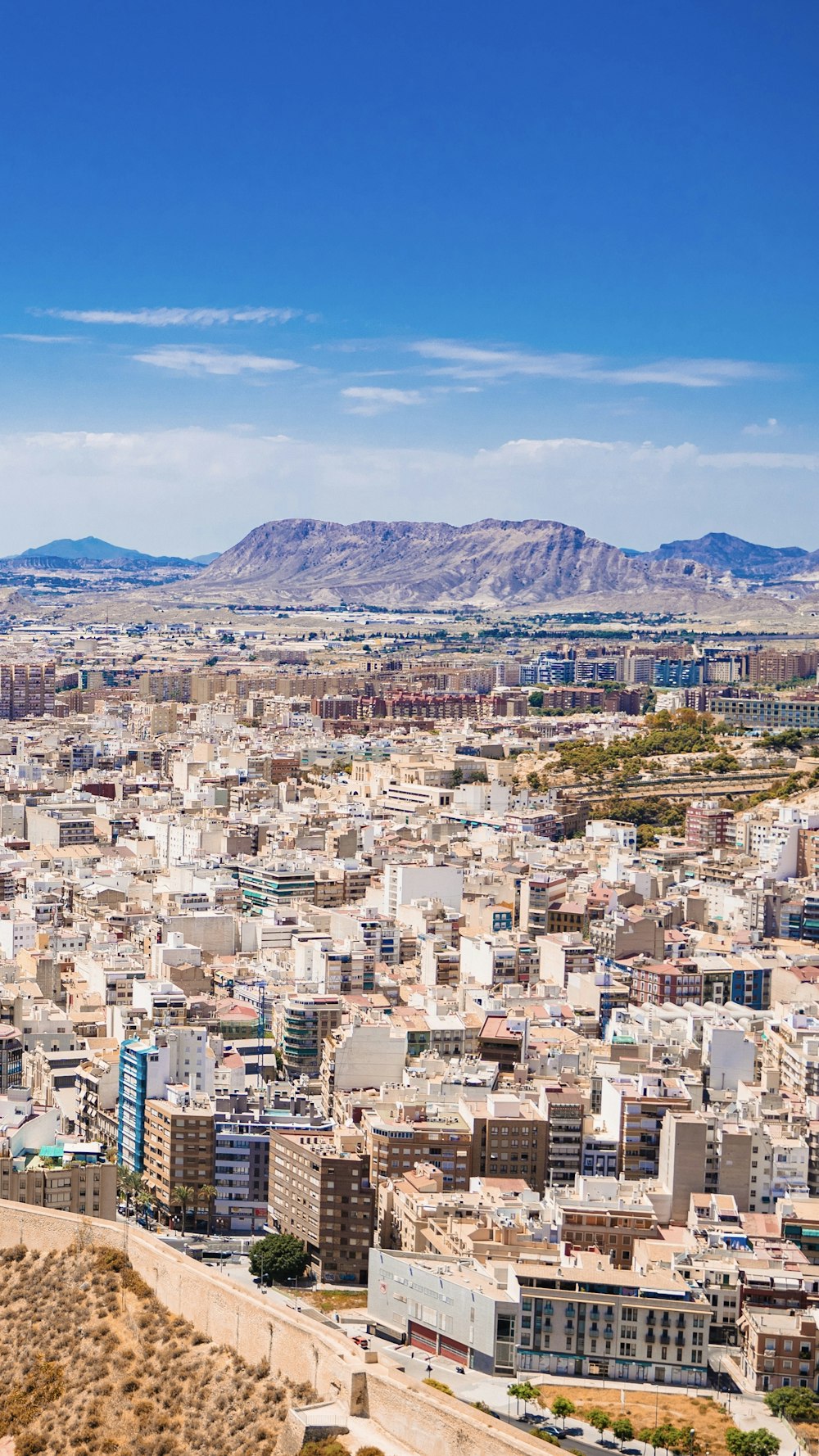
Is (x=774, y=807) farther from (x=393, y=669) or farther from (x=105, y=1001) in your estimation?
(x=393, y=669)

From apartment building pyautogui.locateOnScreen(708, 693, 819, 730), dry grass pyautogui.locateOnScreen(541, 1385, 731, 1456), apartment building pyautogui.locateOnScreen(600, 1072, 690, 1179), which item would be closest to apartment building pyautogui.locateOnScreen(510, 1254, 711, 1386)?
dry grass pyautogui.locateOnScreen(541, 1385, 731, 1456)

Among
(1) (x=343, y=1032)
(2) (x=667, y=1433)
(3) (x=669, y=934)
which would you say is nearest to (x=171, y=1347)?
(2) (x=667, y=1433)

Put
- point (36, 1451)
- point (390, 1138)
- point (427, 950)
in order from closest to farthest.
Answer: point (36, 1451)
point (390, 1138)
point (427, 950)

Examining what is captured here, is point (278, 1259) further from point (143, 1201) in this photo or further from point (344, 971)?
point (344, 971)

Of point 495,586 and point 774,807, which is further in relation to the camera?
point 495,586

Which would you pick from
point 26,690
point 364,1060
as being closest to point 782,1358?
point 364,1060

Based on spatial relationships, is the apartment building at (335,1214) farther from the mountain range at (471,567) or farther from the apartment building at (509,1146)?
the mountain range at (471,567)

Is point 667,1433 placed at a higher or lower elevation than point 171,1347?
lower

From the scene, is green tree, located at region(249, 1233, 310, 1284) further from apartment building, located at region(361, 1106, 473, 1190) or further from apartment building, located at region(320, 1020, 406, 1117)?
apartment building, located at region(320, 1020, 406, 1117)
